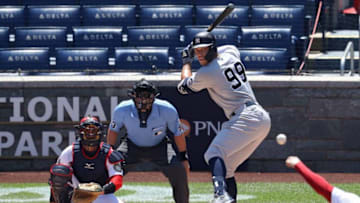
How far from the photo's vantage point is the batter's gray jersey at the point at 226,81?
22.9 feet

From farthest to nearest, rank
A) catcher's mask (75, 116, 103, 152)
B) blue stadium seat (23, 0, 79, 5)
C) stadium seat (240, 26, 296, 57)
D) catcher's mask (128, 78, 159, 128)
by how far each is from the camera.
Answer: blue stadium seat (23, 0, 79, 5) → stadium seat (240, 26, 296, 57) → catcher's mask (128, 78, 159, 128) → catcher's mask (75, 116, 103, 152)

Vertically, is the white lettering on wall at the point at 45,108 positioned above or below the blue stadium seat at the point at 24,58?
below

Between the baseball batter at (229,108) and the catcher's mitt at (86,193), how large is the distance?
1091mm

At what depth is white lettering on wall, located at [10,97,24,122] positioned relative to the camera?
37.1 feet

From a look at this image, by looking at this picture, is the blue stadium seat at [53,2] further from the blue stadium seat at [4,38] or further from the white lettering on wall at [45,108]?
the white lettering on wall at [45,108]

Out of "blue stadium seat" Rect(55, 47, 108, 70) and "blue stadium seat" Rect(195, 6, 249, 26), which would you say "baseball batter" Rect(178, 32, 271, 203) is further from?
"blue stadium seat" Rect(195, 6, 249, 26)

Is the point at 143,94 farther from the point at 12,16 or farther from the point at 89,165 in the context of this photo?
the point at 12,16

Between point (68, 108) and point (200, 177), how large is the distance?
2.06 m

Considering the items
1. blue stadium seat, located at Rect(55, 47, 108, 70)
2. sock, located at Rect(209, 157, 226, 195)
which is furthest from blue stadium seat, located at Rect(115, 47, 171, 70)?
sock, located at Rect(209, 157, 226, 195)

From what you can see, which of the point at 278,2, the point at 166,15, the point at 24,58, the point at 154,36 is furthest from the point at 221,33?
the point at 24,58

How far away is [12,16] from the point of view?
44.7ft

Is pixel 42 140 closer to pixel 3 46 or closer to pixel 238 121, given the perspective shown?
pixel 3 46

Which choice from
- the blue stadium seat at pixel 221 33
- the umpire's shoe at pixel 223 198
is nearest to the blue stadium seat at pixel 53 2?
the blue stadium seat at pixel 221 33

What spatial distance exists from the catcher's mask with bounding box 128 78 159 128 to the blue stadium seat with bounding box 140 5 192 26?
601 cm
